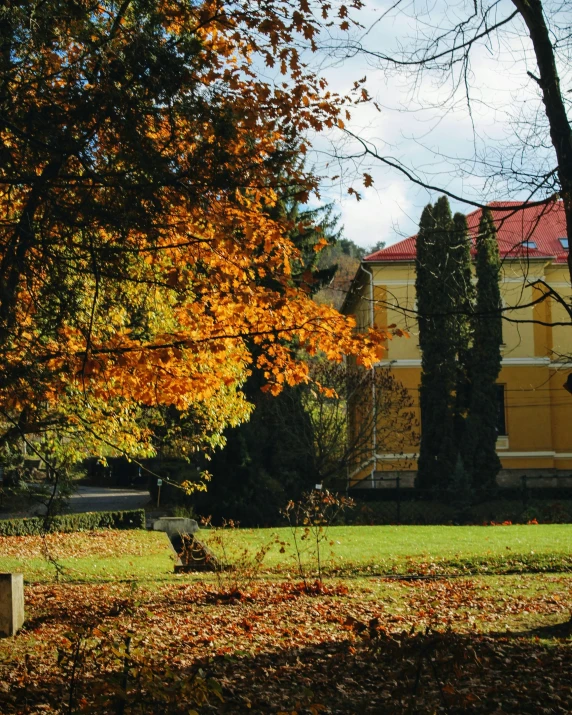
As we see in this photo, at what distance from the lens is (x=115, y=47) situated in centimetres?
600

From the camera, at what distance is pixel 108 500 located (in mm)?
39125

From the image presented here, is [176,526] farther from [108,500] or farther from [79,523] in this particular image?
[108,500]

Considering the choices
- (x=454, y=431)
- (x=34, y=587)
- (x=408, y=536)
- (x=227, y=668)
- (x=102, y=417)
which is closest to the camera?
(x=227, y=668)

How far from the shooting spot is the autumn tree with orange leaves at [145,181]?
5641 millimetres

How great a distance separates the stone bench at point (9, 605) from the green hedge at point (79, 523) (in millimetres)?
13802

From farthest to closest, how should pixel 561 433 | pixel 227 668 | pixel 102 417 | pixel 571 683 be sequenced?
pixel 561 433 < pixel 102 417 < pixel 227 668 < pixel 571 683

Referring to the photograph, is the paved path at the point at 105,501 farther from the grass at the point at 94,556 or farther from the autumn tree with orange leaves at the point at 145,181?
the autumn tree with orange leaves at the point at 145,181

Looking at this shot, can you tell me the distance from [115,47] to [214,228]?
1595 mm

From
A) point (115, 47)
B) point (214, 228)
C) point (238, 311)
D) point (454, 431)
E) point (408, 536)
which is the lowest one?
point (408, 536)

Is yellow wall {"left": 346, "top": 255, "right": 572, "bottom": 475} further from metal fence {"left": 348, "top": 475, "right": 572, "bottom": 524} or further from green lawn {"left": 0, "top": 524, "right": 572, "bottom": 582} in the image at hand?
green lawn {"left": 0, "top": 524, "right": 572, "bottom": 582}

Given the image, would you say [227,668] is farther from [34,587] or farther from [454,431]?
[454,431]

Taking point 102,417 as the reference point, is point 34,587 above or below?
below

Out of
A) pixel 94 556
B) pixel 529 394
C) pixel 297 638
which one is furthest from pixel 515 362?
pixel 297 638

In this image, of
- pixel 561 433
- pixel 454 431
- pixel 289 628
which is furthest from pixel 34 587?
pixel 561 433
